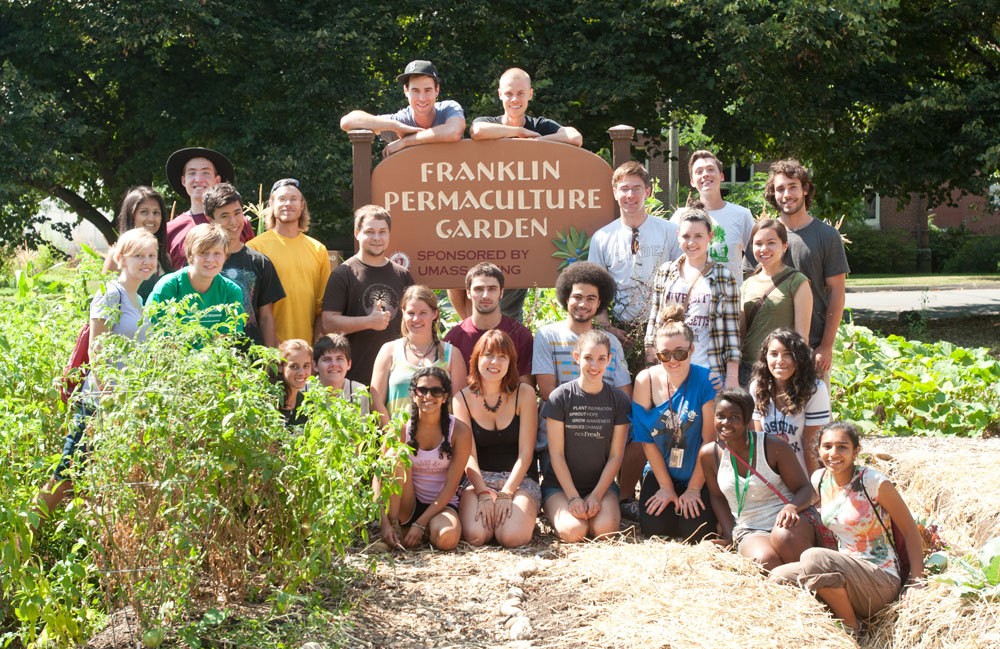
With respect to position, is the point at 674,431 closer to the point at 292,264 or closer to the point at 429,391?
the point at 429,391

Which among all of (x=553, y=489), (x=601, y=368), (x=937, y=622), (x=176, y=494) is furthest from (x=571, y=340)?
(x=176, y=494)

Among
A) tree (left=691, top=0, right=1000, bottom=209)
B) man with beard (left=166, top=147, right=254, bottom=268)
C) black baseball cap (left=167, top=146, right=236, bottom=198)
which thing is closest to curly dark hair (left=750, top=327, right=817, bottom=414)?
man with beard (left=166, top=147, right=254, bottom=268)

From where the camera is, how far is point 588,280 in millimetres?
5484

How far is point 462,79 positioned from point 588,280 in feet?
25.4

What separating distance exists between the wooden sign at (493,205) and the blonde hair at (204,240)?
5.58ft

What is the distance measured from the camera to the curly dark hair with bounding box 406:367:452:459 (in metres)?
4.94

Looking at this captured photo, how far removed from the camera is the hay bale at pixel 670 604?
12.6 feet

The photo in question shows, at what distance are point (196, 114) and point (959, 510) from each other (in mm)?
10436

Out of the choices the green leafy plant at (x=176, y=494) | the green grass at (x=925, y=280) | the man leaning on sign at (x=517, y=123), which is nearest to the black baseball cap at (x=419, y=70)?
the man leaning on sign at (x=517, y=123)

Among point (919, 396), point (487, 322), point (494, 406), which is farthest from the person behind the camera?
point (919, 396)

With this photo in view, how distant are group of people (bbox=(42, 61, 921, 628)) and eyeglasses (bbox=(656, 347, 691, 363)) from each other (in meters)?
0.01

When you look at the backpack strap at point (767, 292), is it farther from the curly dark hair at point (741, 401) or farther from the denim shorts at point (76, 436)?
the denim shorts at point (76, 436)

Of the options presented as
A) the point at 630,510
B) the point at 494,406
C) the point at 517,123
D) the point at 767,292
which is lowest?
the point at 630,510

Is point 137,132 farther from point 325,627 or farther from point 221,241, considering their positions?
point 325,627
